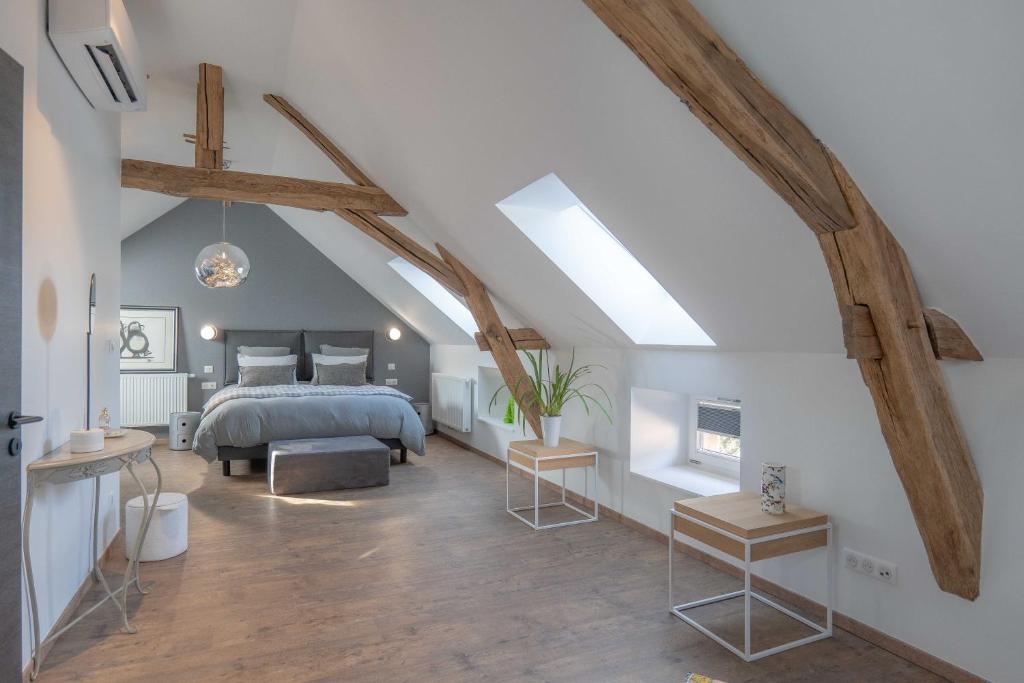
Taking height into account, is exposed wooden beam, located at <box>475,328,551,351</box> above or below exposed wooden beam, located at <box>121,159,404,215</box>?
below

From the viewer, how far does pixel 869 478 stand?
262 cm

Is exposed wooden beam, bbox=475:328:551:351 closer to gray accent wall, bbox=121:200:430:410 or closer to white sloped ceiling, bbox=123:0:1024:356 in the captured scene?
white sloped ceiling, bbox=123:0:1024:356

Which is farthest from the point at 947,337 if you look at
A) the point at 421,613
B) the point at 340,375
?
the point at 340,375

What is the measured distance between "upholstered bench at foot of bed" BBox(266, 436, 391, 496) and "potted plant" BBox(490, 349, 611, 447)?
126 centimetres

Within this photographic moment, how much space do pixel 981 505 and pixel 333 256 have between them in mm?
6841

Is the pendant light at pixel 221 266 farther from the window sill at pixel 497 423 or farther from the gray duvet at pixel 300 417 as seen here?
the window sill at pixel 497 423

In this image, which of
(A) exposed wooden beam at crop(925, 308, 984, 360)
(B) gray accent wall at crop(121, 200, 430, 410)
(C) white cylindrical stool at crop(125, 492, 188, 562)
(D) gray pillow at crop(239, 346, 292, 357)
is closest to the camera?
(A) exposed wooden beam at crop(925, 308, 984, 360)

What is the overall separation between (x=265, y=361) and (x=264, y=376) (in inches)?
11.8

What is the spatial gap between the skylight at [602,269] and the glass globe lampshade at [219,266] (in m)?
2.36

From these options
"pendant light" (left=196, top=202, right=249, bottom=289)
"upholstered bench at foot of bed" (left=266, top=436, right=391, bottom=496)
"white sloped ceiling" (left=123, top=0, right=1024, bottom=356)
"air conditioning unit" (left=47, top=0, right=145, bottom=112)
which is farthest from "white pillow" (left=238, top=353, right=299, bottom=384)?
"air conditioning unit" (left=47, top=0, right=145, bottom=112)

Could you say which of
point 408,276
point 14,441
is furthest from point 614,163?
point 408,276

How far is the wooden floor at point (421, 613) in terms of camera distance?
7.84 feet

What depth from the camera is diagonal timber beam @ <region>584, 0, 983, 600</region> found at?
1748mm

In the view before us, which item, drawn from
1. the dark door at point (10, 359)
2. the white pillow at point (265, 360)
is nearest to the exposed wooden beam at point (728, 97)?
Result: the dark door at point (10, 359)
